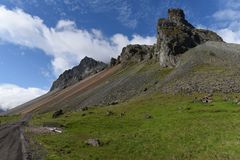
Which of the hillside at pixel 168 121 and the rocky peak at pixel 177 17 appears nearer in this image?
the hillside at pixel 168 121

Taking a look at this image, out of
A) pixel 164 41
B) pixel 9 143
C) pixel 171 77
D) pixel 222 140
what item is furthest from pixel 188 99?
pixel 164 41

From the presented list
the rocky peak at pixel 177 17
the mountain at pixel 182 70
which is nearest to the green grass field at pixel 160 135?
the mountain at pixel 182 70

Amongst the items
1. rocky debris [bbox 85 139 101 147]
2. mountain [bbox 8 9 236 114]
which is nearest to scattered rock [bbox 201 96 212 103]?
mountain [bbox 8 9 236 114]

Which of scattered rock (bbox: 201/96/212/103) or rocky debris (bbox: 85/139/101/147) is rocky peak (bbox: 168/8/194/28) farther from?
rocky debris (bbox: 85/139/101/147)

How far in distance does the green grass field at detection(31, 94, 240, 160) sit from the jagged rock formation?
6811 centimetres

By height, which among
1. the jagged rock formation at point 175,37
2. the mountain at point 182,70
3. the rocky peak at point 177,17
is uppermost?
the rocky peak at point 177,17

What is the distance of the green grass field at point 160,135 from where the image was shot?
40500 millimetres

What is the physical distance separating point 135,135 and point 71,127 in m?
21.9

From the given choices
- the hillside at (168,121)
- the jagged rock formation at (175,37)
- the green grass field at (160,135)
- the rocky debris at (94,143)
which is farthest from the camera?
the jagged rock formation at (175,37)

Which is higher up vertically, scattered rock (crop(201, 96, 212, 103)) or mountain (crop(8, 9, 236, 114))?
mountain (crop(8, 9, 236, 114))

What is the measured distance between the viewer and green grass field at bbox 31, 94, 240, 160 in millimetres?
40500

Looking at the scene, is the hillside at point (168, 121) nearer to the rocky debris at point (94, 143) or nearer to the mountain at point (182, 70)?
the rocky debris at point (94, 143)

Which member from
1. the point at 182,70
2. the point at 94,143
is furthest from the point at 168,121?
the point at 182,70

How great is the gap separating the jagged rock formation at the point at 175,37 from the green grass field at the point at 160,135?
68114 millimetres
